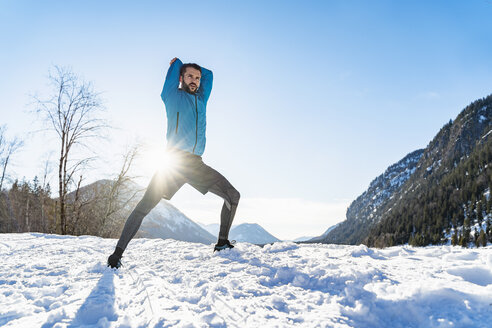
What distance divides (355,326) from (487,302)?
0.73 m

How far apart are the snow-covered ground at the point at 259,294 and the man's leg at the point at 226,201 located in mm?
1108

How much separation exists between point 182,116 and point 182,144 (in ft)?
1.19

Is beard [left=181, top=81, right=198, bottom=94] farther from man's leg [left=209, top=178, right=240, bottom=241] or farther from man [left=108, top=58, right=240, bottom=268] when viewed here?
man's leg [left=209, top=178, right=240, bottom=241]

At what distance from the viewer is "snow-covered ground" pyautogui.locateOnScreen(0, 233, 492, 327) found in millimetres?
1490

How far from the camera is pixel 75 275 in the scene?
2633 mm

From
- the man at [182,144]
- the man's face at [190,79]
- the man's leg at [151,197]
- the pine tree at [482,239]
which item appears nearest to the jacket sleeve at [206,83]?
the man at [182,144]

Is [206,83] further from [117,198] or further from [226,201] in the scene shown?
[117,198]

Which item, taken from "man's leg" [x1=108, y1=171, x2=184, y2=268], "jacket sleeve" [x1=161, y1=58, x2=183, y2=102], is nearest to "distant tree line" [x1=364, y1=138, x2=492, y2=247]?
"man's leg" [x1=108, y1=171, x2=184, y2=268]

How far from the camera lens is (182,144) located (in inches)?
141

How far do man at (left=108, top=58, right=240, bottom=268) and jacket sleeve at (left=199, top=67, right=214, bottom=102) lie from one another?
37mm

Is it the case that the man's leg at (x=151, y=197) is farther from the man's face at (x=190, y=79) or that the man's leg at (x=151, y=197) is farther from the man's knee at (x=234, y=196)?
the man's face at (x=190, y=79)

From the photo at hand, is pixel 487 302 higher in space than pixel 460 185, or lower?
lower

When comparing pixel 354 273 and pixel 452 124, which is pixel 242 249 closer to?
pixel 354 273

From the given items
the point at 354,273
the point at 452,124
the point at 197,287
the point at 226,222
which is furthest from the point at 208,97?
the point at 452,124
